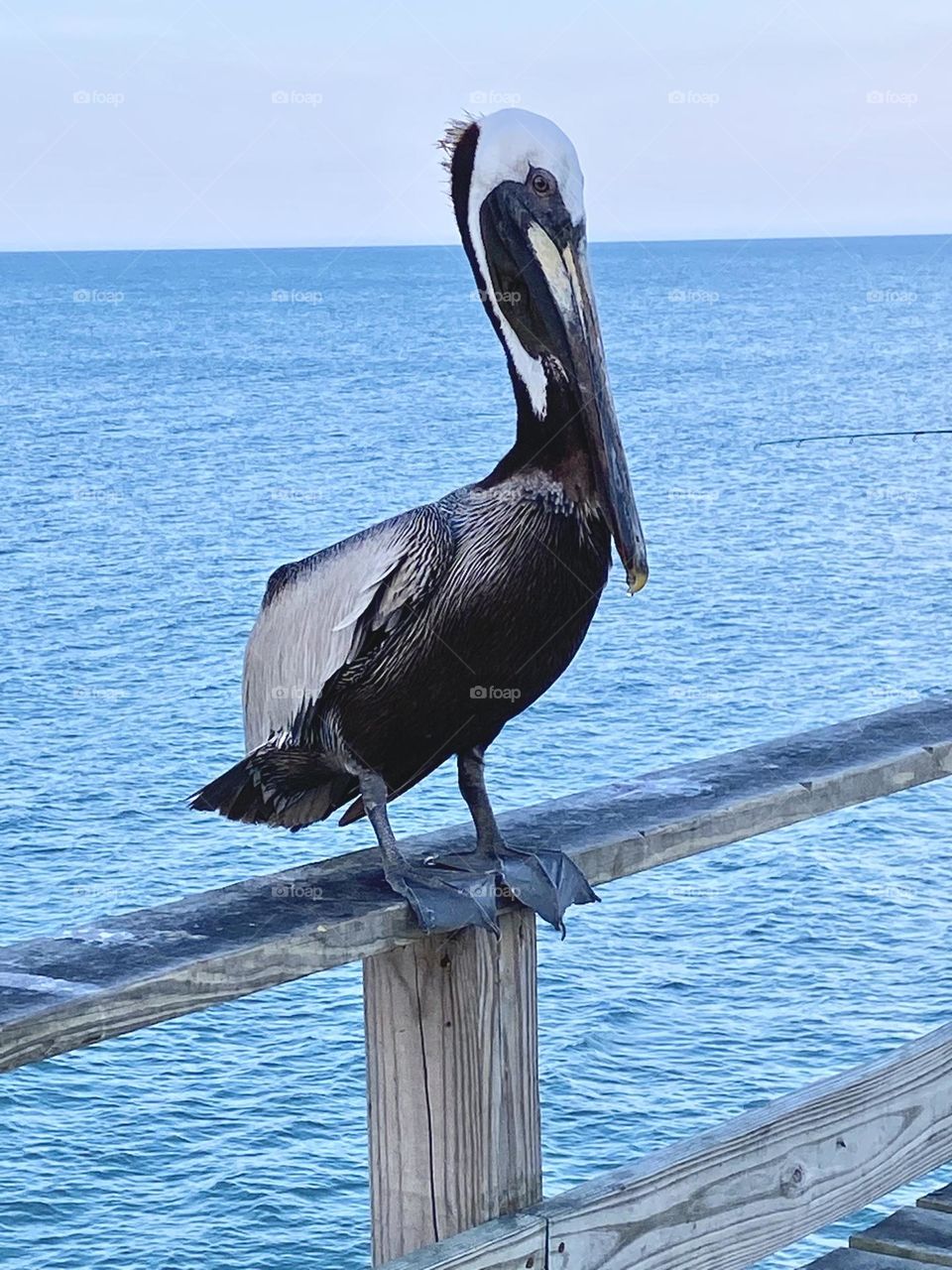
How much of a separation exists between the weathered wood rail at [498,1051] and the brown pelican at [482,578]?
0.99 ft

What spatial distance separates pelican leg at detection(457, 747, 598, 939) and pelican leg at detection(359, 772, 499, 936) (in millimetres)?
32

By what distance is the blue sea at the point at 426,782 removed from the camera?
1269 centimetres

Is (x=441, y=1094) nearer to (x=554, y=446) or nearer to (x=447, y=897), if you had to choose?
(x=447, y=897)

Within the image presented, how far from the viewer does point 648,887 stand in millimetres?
17844

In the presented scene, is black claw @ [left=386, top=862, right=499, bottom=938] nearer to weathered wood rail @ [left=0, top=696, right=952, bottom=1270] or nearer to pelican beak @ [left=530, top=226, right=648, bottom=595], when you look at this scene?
weathered wood rail @ [left=0, top=696, right=952, bottom=1270]

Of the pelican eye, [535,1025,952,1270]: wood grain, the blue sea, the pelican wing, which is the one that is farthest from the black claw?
the blue sea

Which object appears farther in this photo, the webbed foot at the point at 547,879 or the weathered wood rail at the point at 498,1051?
the webbed foot at the point at 547,879

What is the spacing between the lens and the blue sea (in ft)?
41.6

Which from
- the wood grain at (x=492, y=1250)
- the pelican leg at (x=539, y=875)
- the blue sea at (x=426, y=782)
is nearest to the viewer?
the wood grain at (x=492, y=1250)

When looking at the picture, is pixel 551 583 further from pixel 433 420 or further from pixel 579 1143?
pixel 433 420

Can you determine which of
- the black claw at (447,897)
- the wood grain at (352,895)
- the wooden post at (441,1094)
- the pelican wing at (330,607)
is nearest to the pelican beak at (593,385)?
the pelican wing at (330,607)

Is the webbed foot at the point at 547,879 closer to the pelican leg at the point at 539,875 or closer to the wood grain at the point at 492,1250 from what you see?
the pelican leg at the point at 539,875

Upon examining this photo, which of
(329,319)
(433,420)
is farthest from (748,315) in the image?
(433,420)

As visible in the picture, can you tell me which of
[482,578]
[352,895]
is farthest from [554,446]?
[352,895]
